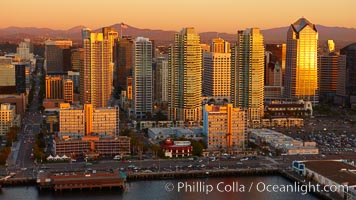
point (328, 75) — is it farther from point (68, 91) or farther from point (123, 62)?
point (68, 91)

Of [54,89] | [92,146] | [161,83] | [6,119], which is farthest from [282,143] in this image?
[54,89]

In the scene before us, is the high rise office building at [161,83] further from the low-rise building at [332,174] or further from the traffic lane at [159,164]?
the low-rise building at [332,174]

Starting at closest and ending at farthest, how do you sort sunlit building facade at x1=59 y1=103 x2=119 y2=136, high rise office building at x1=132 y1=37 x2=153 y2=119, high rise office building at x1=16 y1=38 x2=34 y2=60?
sunlit building facade at x1=59 y1=103 x2=119 y2=136
high rise office building at x1=132 y1=37 x2=153 y2=119
high rise office building at x1=16 y1=38 x2=34 y2=60

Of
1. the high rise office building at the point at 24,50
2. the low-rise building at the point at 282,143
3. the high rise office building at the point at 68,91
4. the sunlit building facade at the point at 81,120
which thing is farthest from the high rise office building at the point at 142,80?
the high rise office building at the point at 24,50

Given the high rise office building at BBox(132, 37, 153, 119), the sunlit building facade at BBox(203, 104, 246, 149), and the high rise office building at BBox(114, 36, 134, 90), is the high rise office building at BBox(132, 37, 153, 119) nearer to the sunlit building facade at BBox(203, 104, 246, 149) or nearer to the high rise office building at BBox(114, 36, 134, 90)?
the sunlit building facade at BBox(203, 104, 246, 149)

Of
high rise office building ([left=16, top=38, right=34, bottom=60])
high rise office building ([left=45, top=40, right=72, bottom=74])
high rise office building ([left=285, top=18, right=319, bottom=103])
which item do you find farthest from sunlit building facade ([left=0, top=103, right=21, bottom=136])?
high rise office building ([left=16, top=38, right=34, bottom=60])

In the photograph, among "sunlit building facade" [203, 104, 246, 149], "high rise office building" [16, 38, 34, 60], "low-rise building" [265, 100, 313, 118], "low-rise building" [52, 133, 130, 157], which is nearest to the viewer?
"low-rise building" [52, 133, 130, 157]

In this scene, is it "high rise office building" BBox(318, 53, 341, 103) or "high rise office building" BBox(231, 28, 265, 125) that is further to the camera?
"high rise office building" BBox(318, 53, 341, 103)
